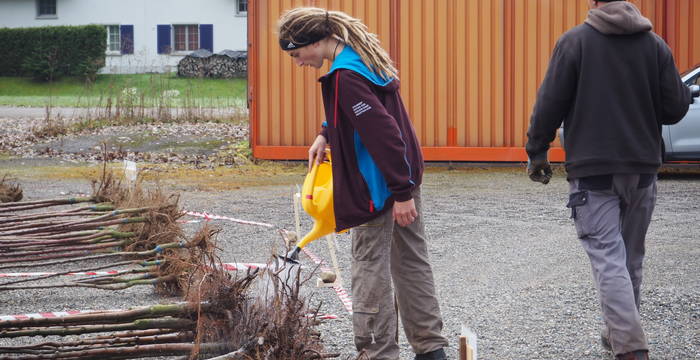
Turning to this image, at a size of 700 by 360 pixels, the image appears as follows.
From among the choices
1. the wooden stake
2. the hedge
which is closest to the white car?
the wooden stake

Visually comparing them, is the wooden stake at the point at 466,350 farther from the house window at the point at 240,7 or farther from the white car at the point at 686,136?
the house window at the point at 240,7

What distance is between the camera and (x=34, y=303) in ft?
21.0

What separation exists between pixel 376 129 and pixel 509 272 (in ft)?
10.9

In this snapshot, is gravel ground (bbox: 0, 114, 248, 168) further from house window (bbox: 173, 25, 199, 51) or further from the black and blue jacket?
house window (bbox: 173, 25, 199, 51)

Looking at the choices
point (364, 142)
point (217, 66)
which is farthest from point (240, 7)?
point (364, 142)

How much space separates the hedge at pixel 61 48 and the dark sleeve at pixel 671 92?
1567 inches

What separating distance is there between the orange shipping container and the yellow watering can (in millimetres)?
10407

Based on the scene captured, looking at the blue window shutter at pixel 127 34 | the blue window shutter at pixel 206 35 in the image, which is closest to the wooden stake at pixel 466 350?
the blue window shutter at pixel 127 34

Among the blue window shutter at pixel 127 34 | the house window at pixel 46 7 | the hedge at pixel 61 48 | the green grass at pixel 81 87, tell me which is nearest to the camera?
the green grass at pixel 81 87

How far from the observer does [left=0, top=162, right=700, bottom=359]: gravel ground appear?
17.7ft

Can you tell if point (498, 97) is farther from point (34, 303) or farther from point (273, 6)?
point (34, 303)

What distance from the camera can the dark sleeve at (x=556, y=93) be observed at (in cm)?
459

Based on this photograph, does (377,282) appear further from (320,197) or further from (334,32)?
(334,32)

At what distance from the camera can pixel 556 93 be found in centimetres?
461
